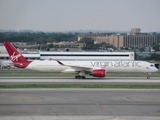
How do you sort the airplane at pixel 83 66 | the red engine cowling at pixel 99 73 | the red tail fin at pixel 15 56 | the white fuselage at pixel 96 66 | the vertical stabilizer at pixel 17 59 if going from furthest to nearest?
1. the red tail fin at pixel 15 56
2. the vertical stabilizer at pixel 17 59
3. the white fuselage at pixel 96 66
4. the airplane at pixel 83 66
5. the red engine cowling at pixel 99 73

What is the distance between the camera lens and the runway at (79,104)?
23422mm

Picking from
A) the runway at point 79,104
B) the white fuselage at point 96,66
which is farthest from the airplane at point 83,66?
the runway at point 79,104

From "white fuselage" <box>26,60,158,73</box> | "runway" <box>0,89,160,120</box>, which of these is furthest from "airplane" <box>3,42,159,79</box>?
"runway" <box>0,89,160,120</box>

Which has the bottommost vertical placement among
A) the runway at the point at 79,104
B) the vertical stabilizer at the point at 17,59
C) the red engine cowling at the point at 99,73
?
the red engine cowling at the point at 99,73

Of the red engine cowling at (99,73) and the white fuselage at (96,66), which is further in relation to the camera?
the white fuselage at (96,66)

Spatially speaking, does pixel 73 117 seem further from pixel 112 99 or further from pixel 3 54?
pixel 3 54

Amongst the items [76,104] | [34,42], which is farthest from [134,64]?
[34,42]

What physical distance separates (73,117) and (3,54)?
225 ft

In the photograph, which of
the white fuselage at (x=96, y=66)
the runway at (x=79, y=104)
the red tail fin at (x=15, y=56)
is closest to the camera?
the runway at (x=79, y=104)

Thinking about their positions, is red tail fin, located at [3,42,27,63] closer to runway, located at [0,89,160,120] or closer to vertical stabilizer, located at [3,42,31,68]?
vertical stabilizer, located at [3,42,31,68]

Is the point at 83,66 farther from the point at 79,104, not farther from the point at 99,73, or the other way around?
the point at 79,104

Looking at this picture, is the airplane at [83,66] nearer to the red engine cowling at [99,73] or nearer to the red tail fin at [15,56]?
the red tail fin at [15,56]

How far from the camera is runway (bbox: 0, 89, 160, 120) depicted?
23422mm

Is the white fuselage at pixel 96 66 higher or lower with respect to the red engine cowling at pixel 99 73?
higher
